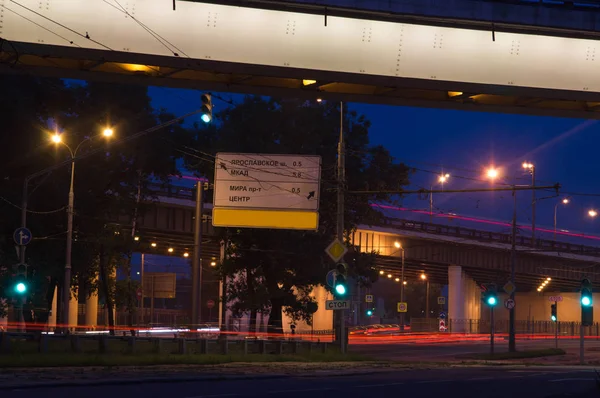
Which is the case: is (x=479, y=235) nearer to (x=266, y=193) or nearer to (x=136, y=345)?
(x=266, y=193)

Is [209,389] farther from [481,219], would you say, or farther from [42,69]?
[481,219]

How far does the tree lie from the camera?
52188mm

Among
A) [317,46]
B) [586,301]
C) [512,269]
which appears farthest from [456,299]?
[317,46]

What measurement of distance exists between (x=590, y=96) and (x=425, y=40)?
342 cm

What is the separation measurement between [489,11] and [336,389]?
8.80m

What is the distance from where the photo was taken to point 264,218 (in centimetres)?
3659

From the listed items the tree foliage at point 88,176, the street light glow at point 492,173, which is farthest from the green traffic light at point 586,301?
the tree foliage at point 88,176

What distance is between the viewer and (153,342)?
37281 millimetres

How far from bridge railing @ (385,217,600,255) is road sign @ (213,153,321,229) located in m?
41.6

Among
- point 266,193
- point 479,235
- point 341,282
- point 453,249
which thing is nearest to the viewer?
point 341,282

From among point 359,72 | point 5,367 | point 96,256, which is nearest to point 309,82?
point 359,72

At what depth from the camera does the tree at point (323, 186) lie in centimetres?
5219

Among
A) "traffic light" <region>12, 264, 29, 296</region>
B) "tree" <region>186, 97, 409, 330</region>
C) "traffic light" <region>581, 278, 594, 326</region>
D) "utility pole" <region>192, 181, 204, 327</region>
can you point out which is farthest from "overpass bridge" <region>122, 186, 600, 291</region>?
"traffic light" <region>581, 278, 594, 326</region>

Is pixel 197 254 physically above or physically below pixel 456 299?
above
